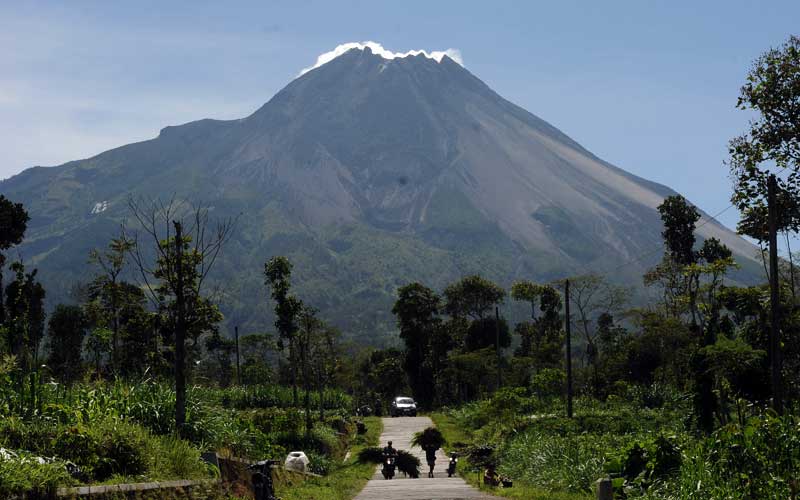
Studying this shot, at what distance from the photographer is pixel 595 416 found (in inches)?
1578

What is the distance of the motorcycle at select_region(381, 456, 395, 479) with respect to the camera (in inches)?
1051

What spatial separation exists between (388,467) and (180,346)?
36.4 ft

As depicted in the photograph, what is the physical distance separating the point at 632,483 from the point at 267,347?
3033 inches

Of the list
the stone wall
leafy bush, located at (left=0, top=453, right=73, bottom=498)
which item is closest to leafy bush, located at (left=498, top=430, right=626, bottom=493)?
the stone wall

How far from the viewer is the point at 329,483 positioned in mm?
22875

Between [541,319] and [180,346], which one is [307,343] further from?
[541,319]

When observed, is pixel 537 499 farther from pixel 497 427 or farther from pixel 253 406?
pixel 253 406

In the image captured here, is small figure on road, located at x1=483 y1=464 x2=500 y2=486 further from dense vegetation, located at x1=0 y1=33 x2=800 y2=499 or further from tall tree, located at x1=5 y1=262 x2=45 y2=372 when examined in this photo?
tall tree, located at x1=5 y1=262 x2=45 y2=372

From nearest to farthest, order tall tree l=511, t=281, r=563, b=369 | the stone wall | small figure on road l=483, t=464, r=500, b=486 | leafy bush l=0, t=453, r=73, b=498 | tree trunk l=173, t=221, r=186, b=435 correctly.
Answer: leafy bush l=0, t=453, r=73, b=498 → the stone wall → tree trunk l=173, t=221, r=186, b=435 → small figure on road l=483, t=464, r=500, b=486 → tall tree l=511, t=281, r=563, b=369

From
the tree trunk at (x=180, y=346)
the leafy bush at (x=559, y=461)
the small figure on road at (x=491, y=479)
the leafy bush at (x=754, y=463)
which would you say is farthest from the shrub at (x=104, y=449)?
the small figure on road at (x=491, y=479)

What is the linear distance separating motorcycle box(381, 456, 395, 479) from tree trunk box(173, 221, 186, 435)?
33.4ft

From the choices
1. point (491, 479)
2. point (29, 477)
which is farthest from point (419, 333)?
point (29, 477)

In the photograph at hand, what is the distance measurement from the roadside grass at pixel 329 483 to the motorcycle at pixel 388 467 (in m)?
0.53

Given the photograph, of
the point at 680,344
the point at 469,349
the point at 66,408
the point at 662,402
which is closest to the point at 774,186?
the point at 66,408
